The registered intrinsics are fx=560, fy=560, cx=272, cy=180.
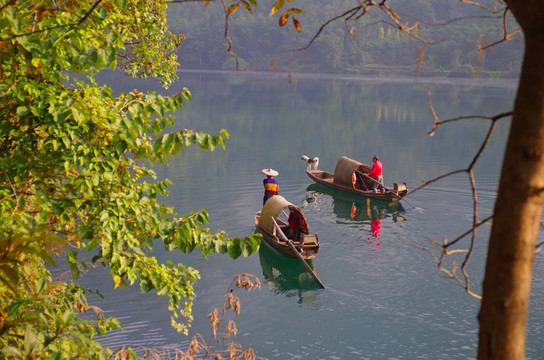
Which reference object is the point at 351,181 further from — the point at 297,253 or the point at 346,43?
the point at 346,43

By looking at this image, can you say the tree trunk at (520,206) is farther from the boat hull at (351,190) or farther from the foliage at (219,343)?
the boat hull at (351,190)

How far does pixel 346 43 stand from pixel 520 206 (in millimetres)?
122977

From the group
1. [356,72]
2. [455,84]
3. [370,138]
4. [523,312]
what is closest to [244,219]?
[523,312]

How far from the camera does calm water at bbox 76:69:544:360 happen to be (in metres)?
12.4

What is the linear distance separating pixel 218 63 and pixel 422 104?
233 feet

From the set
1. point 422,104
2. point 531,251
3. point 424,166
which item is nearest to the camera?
point 531,251

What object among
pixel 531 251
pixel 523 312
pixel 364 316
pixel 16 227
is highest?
pixel 531 251

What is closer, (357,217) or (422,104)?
(357,217)

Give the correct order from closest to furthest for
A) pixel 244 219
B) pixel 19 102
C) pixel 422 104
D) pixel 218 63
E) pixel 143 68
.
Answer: pixel 19 102, pixel 143 68, pixel 244 219, pixel 422 104, pixel 218 63

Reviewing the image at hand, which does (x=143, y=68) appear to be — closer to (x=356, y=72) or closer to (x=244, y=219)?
(x=244, y=219)

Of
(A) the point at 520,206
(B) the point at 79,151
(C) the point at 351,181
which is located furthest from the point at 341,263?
(A) the point at 520,206

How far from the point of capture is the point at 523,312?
1897 mm

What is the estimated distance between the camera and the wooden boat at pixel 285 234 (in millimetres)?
15773

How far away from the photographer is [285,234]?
17828mm
